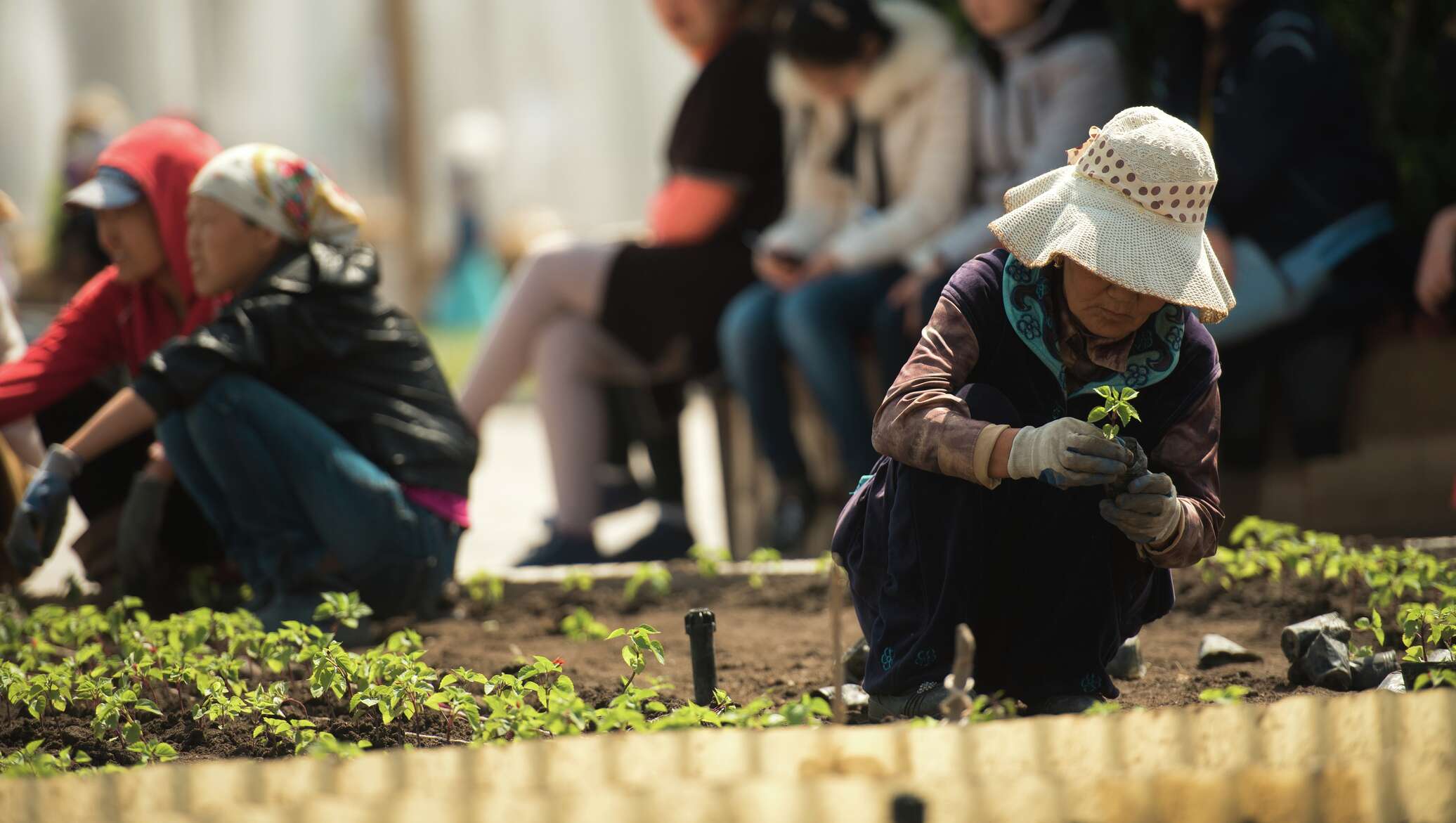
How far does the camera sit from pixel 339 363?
4031mm

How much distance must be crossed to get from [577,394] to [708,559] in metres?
1.50

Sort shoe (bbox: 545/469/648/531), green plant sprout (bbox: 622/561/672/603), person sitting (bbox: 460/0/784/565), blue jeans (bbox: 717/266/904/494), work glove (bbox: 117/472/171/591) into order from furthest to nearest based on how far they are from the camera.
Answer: shoe (bbox: 545/469/648/531) → person sitting (bbox: 460/0/784/565) → blue jeans (bbox: 717/266/904/494) → green plant sprout (bbox: 622/561/672/603) → work glove (bbox: 117/472/171/591)

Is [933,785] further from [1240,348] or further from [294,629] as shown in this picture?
[1240,348]

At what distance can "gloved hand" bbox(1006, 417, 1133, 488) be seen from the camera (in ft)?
7.84

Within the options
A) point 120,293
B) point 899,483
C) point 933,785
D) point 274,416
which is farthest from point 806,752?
point 120,293

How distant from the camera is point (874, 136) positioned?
5.47 metres

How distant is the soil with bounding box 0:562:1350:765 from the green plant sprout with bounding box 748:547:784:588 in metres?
0.02

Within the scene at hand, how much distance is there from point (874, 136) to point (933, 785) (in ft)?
12.1

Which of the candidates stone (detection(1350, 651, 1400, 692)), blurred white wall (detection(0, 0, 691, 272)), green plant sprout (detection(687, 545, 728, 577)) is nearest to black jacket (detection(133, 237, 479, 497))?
green plant sprout (detection(687, 545, 728, 577))

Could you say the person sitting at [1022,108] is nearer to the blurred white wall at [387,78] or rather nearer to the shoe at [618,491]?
the shoe at [618,491]

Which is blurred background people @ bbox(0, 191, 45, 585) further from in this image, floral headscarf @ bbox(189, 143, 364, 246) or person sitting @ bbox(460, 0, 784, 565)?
person sitting @ bbox(460, 0, 784, 565)

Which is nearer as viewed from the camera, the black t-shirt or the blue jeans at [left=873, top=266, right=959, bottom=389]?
the blue jeans at [left=873, top=266, right=959, bottom=389]

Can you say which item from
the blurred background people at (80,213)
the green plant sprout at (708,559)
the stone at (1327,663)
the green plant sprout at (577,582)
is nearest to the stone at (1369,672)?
the stone at (1327,663)

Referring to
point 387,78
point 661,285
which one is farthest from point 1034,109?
point 387,78
